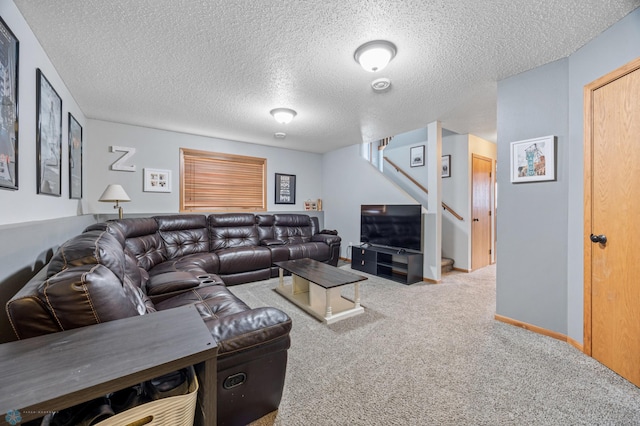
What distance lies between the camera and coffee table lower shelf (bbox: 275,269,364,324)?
2.51 metres

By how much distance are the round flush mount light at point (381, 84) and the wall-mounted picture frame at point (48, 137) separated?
8.67 feet

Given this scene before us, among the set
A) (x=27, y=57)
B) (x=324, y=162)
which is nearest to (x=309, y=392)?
(x=27, y=57)

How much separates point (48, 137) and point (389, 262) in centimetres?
414

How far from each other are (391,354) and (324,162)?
15.0ft

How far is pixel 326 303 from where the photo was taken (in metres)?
2.50

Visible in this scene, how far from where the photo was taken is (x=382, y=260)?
4.18 metres

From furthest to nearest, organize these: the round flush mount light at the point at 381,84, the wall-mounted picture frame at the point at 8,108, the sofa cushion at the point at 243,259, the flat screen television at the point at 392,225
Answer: the flat screen television at the point at 392,225, the sofa cushion at the point at 243,259, the round flush mount light at the point at 381,84, the wall-mounted picture frame at the point at 8,108

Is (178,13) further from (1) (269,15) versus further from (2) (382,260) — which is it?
(2) (382,260)

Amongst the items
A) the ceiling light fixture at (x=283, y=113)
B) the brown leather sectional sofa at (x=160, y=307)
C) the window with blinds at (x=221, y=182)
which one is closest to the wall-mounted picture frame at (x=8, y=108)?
the brown leather sectional sofa at (x=160, y=307)

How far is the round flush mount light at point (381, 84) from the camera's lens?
243 centimetres

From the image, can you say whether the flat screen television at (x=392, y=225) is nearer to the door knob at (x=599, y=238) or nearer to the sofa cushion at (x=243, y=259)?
the sofa cushion at (x=243, y=259)

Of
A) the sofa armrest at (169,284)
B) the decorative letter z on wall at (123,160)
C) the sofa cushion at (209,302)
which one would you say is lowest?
the sofa cushion at (209,302)

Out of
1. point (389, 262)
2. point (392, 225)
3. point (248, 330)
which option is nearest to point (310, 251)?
point (389, 262)

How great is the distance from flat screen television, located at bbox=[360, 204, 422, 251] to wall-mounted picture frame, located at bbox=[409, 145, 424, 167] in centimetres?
120
